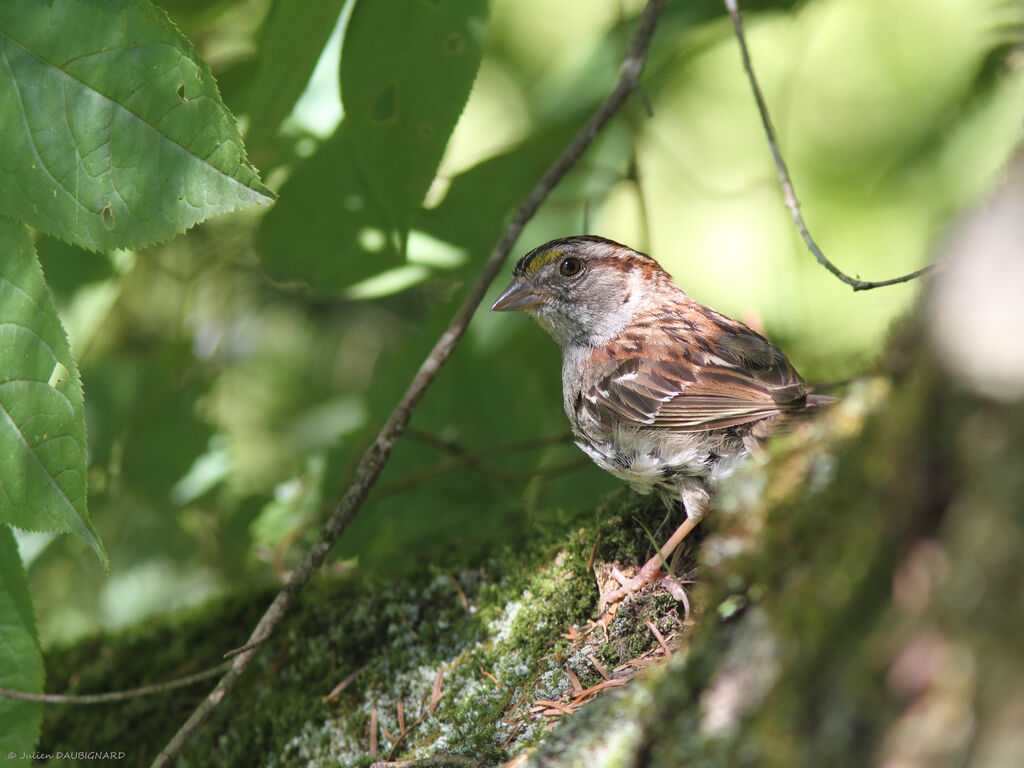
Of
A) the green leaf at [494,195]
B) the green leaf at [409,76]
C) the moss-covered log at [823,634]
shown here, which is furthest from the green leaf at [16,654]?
the green leaf at [494,195]

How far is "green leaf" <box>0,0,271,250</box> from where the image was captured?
1.94 meters

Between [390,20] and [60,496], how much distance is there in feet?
5.36

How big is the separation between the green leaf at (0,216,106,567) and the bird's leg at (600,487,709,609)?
1.39m

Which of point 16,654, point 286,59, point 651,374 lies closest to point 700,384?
point 651,374

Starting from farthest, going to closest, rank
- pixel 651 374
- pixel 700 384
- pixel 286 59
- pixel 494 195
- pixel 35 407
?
pixel 494 195 → pixel 651 374 → pixel 700 384 → pixel 286 59 → pixel 35 407

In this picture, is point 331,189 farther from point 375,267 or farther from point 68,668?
point 68,668

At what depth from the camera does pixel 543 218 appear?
12.3ft

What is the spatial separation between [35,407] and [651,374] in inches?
84.4

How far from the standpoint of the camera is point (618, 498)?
3.07 metres

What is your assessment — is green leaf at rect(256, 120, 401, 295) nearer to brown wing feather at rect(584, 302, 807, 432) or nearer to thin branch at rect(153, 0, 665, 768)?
thin branch at rect(153, 0, 665, 768)

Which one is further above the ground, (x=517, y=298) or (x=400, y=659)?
(x=517, y=298)

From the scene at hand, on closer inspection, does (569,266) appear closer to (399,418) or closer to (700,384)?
(700,384)

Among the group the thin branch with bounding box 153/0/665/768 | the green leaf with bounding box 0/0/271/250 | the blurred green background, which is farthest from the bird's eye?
the green leaf with bounding box 0/0/271/250

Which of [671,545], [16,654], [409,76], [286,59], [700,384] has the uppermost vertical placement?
[286,59]
